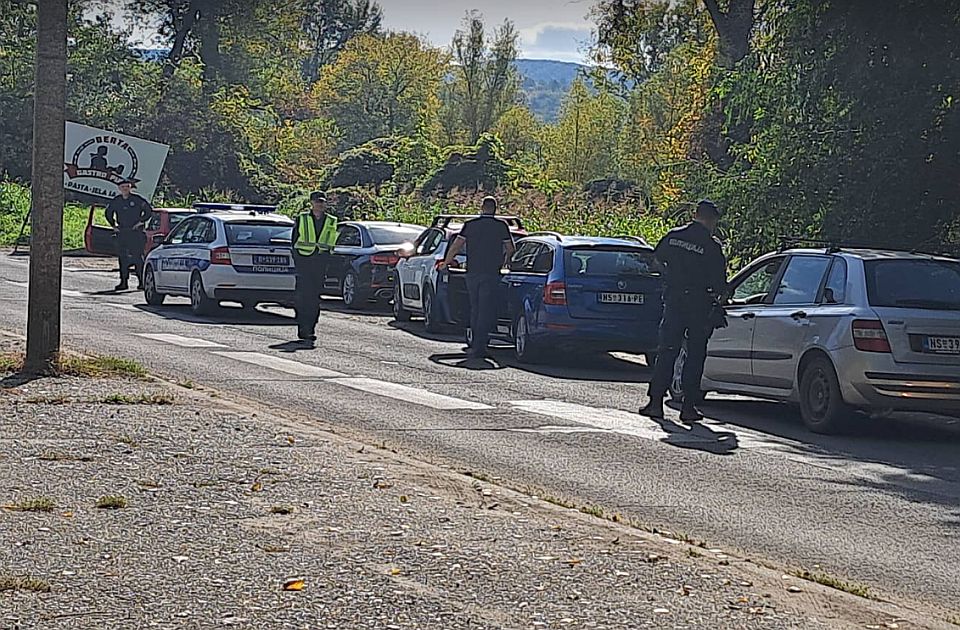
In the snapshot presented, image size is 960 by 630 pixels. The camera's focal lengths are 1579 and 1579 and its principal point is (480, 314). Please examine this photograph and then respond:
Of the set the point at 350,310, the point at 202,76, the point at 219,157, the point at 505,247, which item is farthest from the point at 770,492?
the point at 202,76

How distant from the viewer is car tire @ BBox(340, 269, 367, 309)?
2519 cm

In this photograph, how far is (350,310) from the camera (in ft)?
82.6

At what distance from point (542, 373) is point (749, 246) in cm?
440

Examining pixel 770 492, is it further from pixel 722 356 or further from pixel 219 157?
pixel 219 157

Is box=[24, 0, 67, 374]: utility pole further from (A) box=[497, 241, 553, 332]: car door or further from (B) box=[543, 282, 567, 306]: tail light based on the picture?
(A) box=[497, 241, 553, 332]: car door

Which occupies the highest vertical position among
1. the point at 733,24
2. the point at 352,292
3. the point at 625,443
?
the point at 733,24

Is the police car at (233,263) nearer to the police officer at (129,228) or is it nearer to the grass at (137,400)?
the police officer at (129,228)

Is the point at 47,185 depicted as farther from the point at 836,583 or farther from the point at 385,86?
the point at 385,86

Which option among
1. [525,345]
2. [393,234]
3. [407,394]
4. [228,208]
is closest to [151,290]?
[393,234]

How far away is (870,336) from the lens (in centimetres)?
1216

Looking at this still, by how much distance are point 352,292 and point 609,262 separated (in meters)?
8.71

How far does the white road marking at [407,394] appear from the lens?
1342 cm

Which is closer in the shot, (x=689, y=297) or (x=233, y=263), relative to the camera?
(x=689, y=297)

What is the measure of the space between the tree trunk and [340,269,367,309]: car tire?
A: 11298 millimetres
